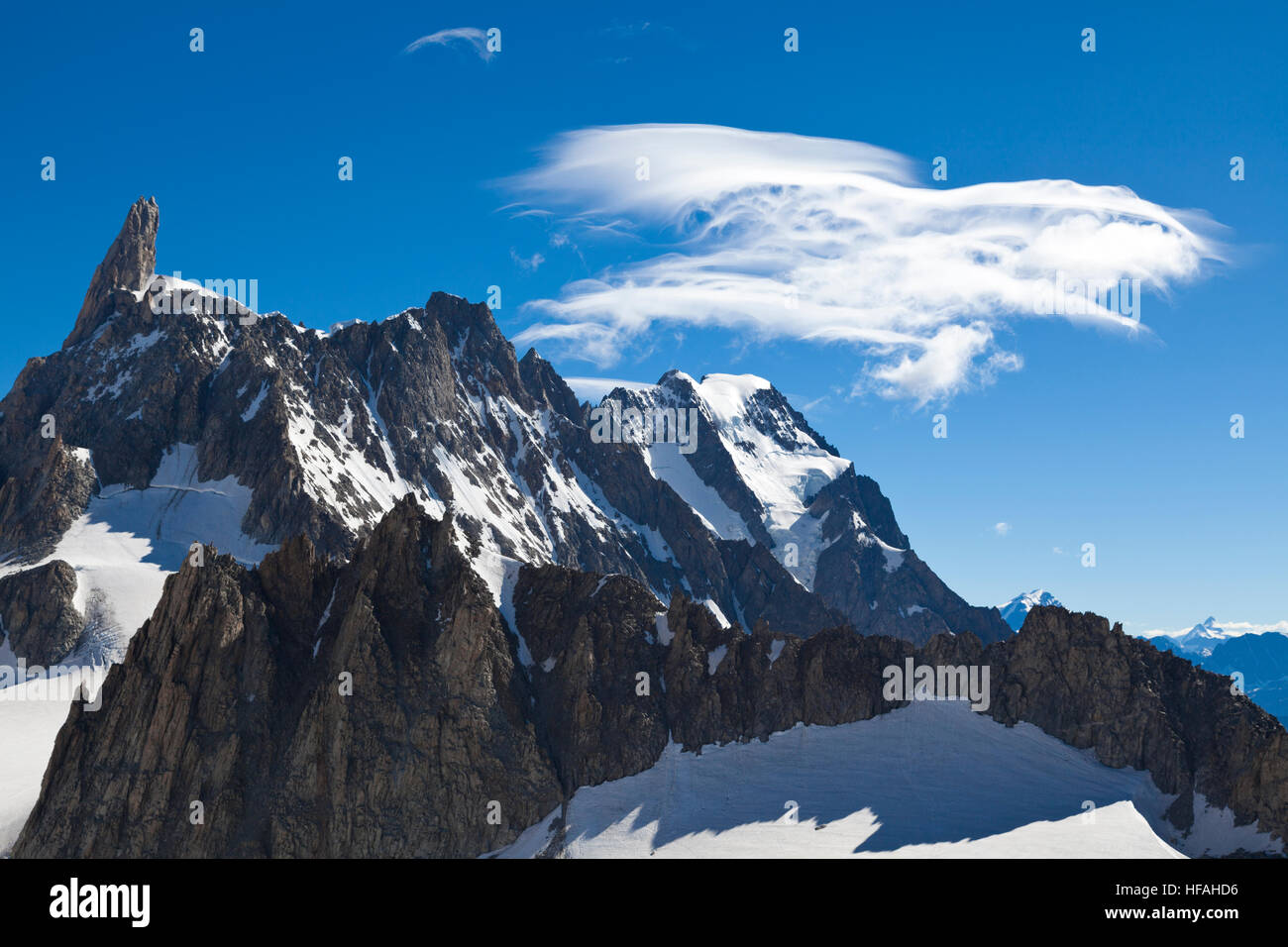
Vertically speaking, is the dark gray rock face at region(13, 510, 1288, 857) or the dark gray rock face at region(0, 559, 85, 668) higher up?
the dark gray rock face at region(0, 559, 85, 668)

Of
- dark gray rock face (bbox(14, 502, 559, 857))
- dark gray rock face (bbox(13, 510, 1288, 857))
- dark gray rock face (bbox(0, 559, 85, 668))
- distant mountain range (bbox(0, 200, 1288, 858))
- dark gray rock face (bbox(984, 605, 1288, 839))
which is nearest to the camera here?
dark gray rock face (bbox(14, 502, 559, 857))

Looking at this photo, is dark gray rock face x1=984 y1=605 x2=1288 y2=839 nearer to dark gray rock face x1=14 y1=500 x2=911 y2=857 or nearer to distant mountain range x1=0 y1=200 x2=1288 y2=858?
distant mountain range x1=0 y1=200 x2=1288 y2=858

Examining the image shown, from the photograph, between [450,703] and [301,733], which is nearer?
[301,733]

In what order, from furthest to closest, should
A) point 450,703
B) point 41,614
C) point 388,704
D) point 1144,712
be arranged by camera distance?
1. point 41,614
2. point 1144,712
3. point 450,703
4. point 388,704

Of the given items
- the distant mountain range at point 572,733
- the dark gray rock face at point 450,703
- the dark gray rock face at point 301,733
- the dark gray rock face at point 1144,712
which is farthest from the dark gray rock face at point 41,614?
the dark gray rock face at point 1144,712

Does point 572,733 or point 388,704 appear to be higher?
point 388,704

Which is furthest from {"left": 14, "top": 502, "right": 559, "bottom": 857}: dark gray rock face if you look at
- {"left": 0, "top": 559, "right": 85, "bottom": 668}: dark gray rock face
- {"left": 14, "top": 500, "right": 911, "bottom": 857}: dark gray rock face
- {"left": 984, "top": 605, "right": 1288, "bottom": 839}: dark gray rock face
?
{"left": 984, "top": 605, "right": 1288, "bottom": 839}: dark gray rock face

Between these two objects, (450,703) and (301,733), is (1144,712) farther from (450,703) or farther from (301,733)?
(301,733)

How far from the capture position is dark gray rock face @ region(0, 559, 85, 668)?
593ft

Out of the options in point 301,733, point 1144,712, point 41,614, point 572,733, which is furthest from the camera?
point 41,614

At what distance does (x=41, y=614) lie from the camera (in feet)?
601

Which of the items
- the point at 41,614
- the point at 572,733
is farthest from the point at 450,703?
the point at 41,614
